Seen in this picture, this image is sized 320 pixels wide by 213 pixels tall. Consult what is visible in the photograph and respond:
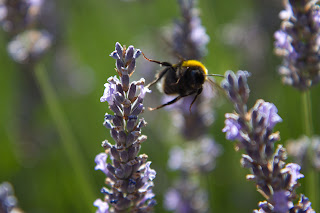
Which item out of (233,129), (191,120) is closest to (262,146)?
(233,129)

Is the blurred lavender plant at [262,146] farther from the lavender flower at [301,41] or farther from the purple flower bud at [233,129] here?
the lavender flower at [301,41]

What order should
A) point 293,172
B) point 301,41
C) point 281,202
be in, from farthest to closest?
1. point 301,41
2. point 293,172
3. point 281,202

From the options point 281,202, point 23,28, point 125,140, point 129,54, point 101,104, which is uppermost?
point 101,104

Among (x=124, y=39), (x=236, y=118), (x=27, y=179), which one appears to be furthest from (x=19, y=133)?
(x=236, y=118)

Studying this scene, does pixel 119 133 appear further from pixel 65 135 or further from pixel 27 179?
pixel 27 179

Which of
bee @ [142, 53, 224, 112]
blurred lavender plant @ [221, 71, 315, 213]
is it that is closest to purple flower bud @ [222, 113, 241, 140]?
blurred lavender plant @ [221, 71, 315, 213]

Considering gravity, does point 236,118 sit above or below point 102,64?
below

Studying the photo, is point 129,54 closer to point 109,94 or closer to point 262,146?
point 109,94

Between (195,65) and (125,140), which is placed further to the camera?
(195,65)
